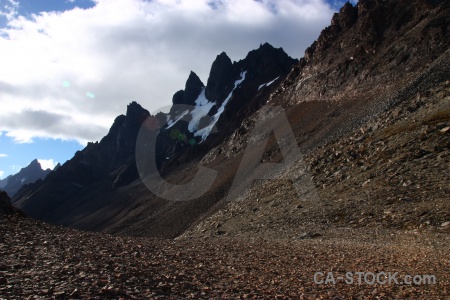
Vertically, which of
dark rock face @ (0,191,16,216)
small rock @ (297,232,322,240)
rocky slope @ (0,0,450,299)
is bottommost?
small rock @ (297,232,322,240)

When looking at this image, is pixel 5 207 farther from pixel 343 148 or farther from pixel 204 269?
pixel 343 148

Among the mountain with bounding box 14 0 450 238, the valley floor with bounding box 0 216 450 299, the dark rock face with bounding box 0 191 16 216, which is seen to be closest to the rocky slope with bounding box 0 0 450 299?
the valley floor with bounding box 0 216 450 299

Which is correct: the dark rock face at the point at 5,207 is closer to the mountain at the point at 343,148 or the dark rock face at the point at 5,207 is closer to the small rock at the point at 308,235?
the mountain at the point at 343,148

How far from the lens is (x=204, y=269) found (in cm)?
1346

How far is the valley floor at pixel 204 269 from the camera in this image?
9.79 metres

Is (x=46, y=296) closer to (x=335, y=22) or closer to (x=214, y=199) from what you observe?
Result: (x=214, y=199)

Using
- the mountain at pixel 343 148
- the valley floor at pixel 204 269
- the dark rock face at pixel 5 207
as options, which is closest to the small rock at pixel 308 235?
the mountain at pixel 343 148

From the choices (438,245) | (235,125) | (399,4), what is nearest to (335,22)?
(399,4)

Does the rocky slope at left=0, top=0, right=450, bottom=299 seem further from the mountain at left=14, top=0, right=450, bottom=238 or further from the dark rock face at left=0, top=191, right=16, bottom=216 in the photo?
the dark rock face at left=0, top=191, right=16, bottom=216

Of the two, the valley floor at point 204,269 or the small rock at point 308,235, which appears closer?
the valley floor at point 204,269

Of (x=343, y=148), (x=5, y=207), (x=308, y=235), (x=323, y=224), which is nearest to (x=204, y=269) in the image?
(x=308, y=235)

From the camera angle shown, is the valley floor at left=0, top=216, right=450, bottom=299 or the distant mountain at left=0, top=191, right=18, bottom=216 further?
the distant mountain at left=0, top=191, right=18, bottom=216

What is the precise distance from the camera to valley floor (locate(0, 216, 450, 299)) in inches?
385

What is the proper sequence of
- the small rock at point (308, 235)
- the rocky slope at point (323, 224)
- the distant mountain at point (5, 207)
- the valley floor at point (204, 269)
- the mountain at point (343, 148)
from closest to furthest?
the valley floor at point (204, 269) < the rocky slope at point (323, 224) < the distant mountain at point (5, 207) < the small rock at point (308, 235) < the mountain at point (343, 148)
